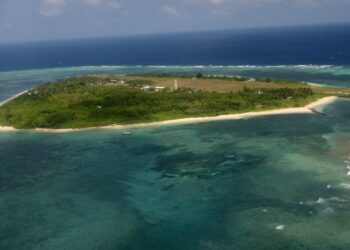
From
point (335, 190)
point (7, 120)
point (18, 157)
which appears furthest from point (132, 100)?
point (335, 190)

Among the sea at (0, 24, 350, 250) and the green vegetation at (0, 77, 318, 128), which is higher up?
the green vegetation at (0, 77, 318, 128)

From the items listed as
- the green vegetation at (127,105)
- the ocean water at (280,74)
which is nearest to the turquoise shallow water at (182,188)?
the green vegetation at (127,105)

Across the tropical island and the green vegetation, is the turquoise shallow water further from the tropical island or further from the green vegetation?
the green vegetation

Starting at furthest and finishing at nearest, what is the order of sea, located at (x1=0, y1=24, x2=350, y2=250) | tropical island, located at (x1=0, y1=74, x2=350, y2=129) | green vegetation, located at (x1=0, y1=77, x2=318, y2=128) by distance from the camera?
tropical island, located at (x1=0, y1=74, x2=350, y2=129) < green vegetation, located at (x1=0, y1=77, x2=318, y2=128) < sea, located at (x1=0, y1=24, x2=350, y2=250)

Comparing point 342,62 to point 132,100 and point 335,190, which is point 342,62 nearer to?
point 132,100

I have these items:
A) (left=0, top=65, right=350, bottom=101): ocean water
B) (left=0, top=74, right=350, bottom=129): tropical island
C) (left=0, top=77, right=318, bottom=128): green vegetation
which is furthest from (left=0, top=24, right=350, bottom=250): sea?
(left=0, top=65, right=350, bottom=101): ocean water

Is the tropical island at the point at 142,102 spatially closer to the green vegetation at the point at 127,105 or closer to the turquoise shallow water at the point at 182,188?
the green vegetation at the point at 127,105
